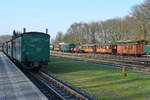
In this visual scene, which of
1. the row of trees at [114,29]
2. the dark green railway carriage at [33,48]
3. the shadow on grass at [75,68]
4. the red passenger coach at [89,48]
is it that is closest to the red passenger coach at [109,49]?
the red passenger coach at [89,48]

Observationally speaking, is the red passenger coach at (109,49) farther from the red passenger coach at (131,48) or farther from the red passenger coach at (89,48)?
the red passenger coach at (89,48)

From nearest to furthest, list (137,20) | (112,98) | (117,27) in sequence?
(112,98)
(137,20)
(117,27)

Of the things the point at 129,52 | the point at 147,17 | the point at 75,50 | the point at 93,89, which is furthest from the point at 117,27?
the point at 93,89

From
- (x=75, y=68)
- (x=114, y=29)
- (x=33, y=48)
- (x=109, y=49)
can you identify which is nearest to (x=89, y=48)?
(x=109, y=49)

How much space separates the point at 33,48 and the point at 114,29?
49.9 metres

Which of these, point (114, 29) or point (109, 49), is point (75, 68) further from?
point (114, 29)

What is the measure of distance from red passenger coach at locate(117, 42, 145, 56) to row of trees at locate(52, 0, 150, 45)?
26.8 ft

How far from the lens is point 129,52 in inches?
1309

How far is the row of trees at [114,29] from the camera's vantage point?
39.2 m

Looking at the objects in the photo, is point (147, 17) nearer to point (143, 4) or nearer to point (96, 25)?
point (143, 4)

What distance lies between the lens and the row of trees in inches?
1543

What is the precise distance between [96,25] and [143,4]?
34.0m

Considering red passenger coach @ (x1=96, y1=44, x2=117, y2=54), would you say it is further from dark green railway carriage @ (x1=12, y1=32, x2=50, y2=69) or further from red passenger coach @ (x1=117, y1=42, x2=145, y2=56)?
dark green railway carriage @ (x1=12, y1=32, x2=50, y2=69)

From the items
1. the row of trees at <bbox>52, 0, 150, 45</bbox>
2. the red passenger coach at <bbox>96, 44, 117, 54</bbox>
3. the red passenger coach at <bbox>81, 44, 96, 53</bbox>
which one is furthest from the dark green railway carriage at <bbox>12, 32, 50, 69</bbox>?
the red passenger coach at <bbox>81, 44, 96, 53</bbox>
